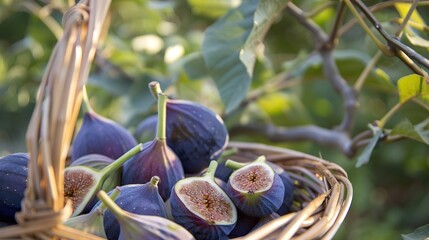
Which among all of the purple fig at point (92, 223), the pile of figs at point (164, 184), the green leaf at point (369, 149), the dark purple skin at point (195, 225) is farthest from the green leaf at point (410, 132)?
the purple fig at point (92, 223)

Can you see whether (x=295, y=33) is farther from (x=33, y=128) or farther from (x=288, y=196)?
(x=33, y=128)

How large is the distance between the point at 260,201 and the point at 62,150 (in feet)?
0.71

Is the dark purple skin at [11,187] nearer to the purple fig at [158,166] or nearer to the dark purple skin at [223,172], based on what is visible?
the purple fig at [158,166]

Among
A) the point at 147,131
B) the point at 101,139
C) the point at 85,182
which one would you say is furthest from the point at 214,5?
the point at 85,182

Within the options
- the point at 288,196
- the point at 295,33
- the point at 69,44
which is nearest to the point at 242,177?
the point at 288,196

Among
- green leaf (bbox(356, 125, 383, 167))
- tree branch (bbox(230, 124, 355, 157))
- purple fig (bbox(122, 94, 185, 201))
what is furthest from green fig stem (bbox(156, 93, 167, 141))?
tree branch (bbox(230, 124, 355, 157))

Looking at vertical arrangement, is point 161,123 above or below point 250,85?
above

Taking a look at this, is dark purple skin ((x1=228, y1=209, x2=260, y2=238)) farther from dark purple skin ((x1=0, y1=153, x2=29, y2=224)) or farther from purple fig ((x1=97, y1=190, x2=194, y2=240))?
dark purple skin ((x1=0, y1=153, x2=29, y2=224))

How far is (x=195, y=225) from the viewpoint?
0.55 meters

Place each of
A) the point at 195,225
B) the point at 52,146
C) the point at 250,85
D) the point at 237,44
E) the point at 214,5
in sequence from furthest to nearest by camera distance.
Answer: the point at 214,5, the point at 250,85, the point at 237,44, the point at 195,225, the point at 52,146

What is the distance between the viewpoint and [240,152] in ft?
2.75

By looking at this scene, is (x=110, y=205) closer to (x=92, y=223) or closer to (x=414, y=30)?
(x=92, y=223)

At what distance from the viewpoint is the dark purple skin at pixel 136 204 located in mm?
549

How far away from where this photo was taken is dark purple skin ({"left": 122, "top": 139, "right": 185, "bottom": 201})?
24.7 inches
